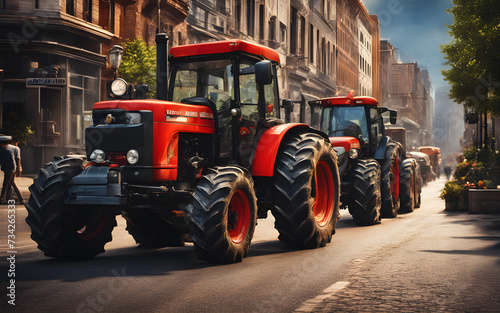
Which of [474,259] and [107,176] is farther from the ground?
[107,176]

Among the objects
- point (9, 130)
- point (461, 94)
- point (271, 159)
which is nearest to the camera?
point (271, 159)

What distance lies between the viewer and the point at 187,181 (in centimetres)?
854

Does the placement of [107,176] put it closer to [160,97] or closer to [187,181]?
[187,181]

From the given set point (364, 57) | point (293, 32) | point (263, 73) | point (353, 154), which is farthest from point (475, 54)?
point (364, 57)

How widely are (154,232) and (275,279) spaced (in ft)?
11.0

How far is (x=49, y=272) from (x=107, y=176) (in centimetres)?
124

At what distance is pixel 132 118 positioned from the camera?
317 inches

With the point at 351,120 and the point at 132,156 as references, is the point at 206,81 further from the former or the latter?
the point at 351,120

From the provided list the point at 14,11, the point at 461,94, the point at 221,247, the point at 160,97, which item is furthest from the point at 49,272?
the point at 461,94

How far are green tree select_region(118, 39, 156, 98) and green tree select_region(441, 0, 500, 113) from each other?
40.1ft

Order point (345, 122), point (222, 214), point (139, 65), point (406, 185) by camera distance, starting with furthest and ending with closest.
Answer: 1. point (139, 65)
2. point (406, 185)
3. point (345, 122)
4. point (222, 214)

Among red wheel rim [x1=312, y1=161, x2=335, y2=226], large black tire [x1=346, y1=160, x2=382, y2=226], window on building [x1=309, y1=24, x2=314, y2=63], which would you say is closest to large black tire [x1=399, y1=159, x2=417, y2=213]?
large black tire [x1=346, y1=160, x2=382, y2=226]

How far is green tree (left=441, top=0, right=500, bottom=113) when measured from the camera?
70.2ft

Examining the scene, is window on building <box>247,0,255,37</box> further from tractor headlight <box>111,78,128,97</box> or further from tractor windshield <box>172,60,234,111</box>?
tractor headlight <box>111,78,128,97</box>
